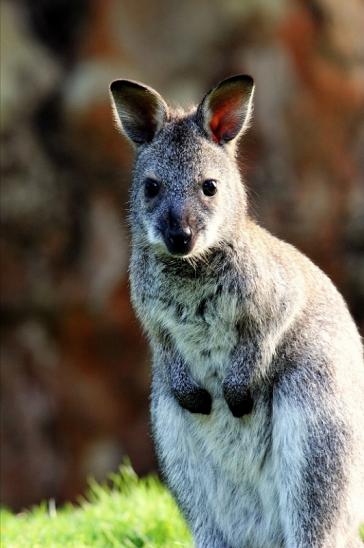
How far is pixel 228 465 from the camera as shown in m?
6.02

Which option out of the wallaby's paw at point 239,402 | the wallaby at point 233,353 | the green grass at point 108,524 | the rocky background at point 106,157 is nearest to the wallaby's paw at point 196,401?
→ the wallaby at point 233,353

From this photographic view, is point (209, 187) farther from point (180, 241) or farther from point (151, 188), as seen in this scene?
point (180, 241)

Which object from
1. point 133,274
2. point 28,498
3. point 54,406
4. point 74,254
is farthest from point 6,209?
point 133,274

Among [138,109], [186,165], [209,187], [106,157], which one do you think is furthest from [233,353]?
[106,157]

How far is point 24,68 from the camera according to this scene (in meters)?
14.4

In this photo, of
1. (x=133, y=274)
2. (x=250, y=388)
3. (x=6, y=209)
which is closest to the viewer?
(x=250, y=388)

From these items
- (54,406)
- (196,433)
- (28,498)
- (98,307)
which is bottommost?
(28,498)

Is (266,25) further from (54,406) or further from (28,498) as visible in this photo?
(28,498)

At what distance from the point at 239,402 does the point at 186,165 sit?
123cm

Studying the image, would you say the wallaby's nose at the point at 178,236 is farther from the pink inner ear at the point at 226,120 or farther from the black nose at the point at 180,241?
the pink inner ear at the point at 226,120

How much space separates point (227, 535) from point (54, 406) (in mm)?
8907

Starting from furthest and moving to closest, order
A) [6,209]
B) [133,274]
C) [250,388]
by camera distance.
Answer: [6,209], [133,274], [250,388]

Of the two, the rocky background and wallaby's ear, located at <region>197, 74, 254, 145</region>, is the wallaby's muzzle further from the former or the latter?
the rocky background

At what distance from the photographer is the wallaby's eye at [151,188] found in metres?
6.07
